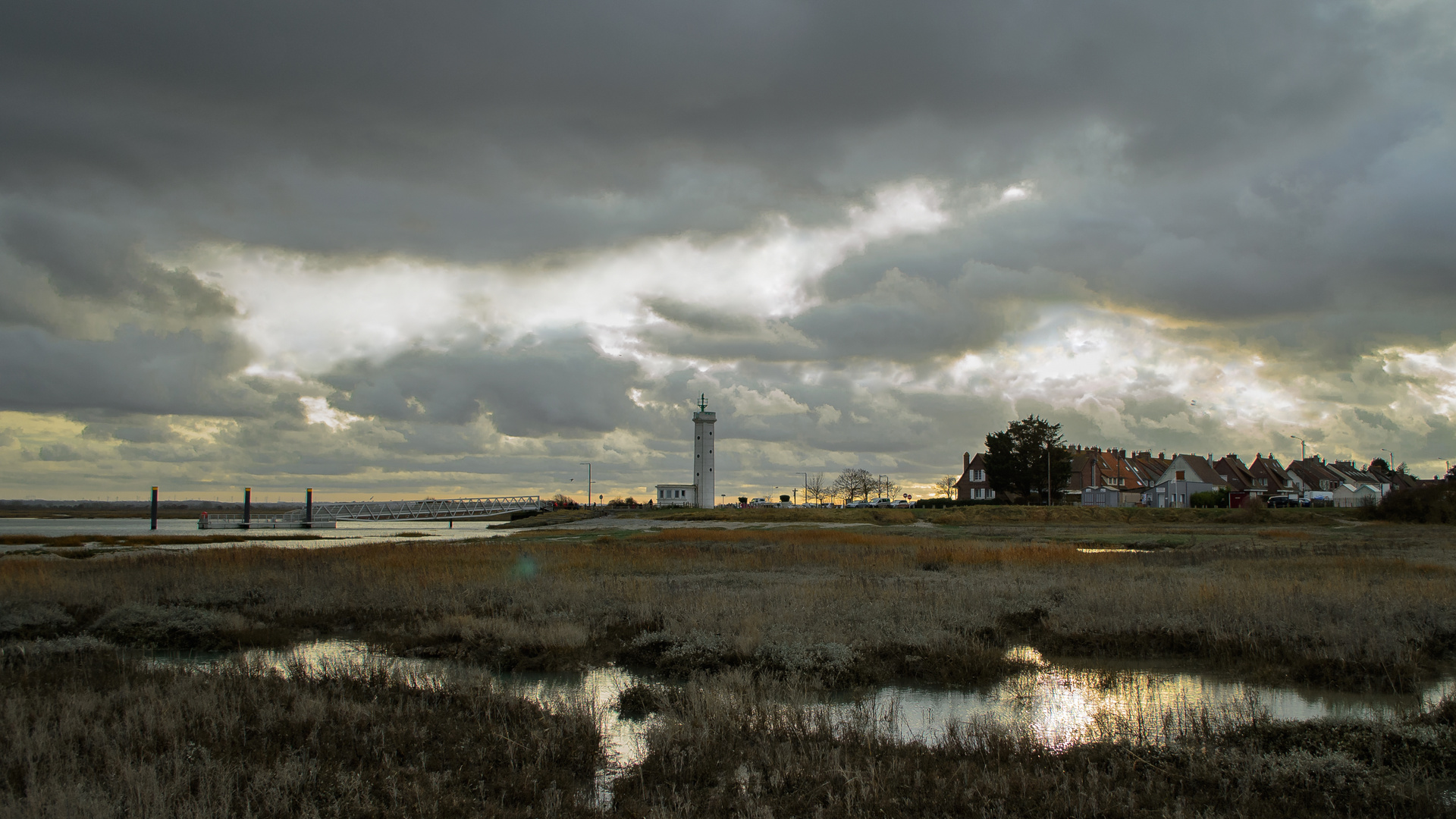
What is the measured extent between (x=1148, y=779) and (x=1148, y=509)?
73.7 m

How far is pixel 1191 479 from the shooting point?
106 m

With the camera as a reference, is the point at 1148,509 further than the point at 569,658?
Yes

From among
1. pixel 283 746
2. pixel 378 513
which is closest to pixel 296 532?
pixel 378 513

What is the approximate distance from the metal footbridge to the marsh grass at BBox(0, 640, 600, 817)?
92125mm

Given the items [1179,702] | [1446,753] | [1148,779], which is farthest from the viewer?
[1179,702]

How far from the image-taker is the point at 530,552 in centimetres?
3462

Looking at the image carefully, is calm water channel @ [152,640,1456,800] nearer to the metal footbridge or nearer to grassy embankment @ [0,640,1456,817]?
grassy embankment @ [0,640,1456,817]

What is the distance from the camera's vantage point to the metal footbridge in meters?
94.4

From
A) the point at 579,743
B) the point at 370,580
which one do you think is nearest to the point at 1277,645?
the point at 579,743

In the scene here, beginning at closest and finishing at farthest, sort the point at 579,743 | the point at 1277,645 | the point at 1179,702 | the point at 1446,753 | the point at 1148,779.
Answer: the point at 1148,779
the point at 1446,753
the point at 579,743
the point at 1179,702
the point at 1277,645

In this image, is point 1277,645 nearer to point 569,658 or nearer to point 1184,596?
point 1184,596

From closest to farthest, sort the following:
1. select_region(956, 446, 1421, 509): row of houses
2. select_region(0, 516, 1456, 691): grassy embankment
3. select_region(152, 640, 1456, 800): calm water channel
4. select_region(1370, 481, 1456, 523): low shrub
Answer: select_region(152, 640, 1456, 800): calm water channel
select_region(0, 516, 1456, 691): grassy embankment
select_region(1370, 481, 1456, 523): low shrub
select_region(956, 446, 1421, 509): row of houses

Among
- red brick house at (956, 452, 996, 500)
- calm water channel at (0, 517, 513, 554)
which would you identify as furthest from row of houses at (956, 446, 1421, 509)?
calm water channel at (0, 517, 513, 554)

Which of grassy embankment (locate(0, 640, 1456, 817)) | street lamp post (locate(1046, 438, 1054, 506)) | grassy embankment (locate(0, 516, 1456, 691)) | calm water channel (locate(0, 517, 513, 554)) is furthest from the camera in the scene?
street lamp post (locate(1046, 438, 1054, 506))
